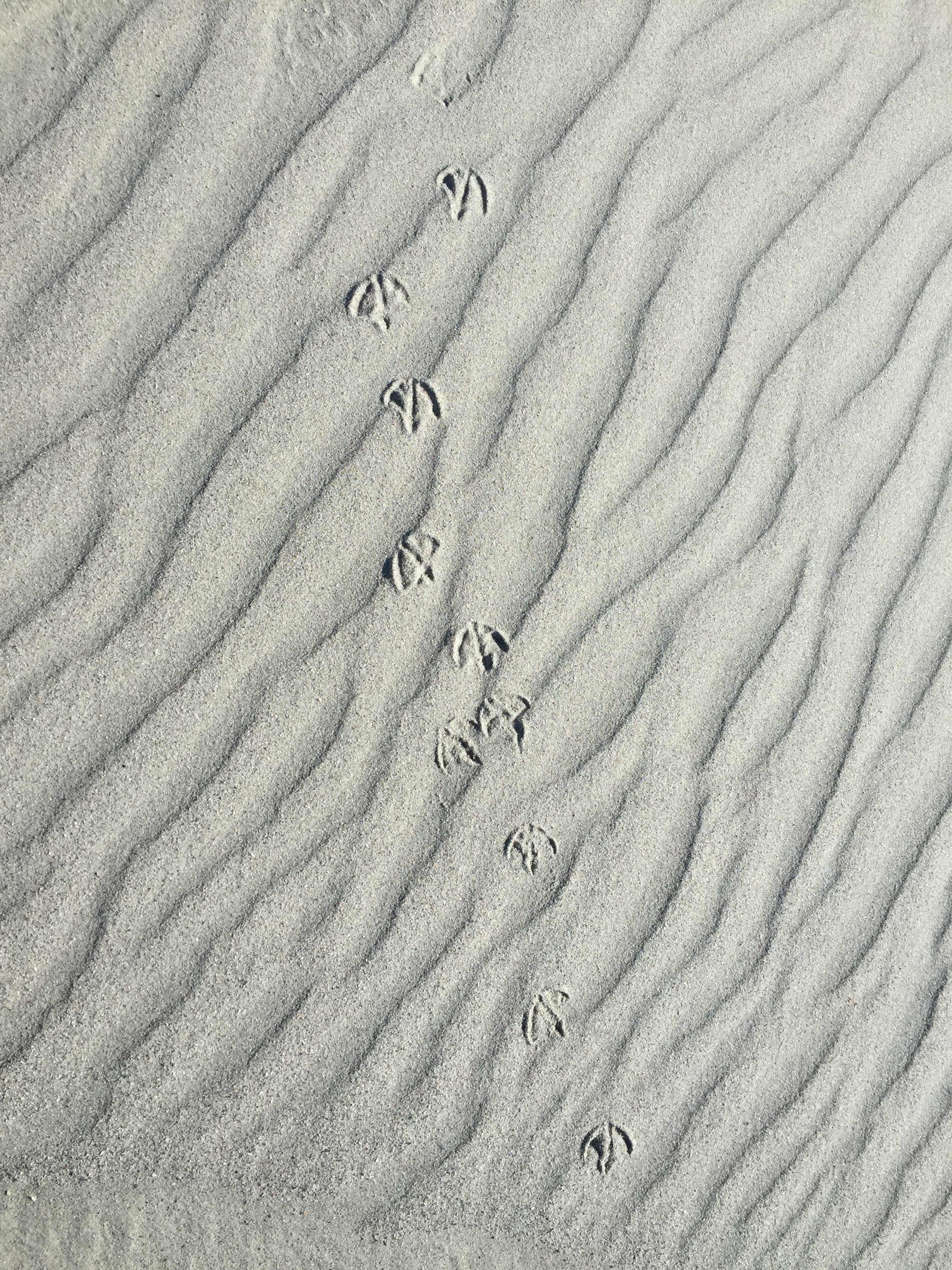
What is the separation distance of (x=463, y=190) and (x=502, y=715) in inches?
45.5

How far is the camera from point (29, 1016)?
6.78 ft

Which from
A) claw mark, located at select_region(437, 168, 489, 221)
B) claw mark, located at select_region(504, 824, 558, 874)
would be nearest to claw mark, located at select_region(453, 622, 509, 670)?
claw mark, located at select_region(504, 824, 558, 874)

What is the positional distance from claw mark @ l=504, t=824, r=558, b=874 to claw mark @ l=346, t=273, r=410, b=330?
3.65ft

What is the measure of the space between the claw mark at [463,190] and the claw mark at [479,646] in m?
0.90

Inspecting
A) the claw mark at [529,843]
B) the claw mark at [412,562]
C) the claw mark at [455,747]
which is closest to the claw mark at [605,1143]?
the claw mark at [529,843]

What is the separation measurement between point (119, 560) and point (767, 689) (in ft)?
4.65

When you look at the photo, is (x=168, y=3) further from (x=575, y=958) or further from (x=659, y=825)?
(x=575, y=958)

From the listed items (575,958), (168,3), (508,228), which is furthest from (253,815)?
(168,3)

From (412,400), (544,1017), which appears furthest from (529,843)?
(412,400)

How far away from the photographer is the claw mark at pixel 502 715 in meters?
2.24

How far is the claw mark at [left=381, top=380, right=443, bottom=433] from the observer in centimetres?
226

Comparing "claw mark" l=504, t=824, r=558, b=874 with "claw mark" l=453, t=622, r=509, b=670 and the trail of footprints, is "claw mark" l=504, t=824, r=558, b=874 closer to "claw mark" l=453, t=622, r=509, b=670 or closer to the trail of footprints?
the trail of footprints

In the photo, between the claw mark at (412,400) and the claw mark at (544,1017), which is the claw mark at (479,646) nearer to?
the claw mark at (412,400)

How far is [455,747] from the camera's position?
2232mm
